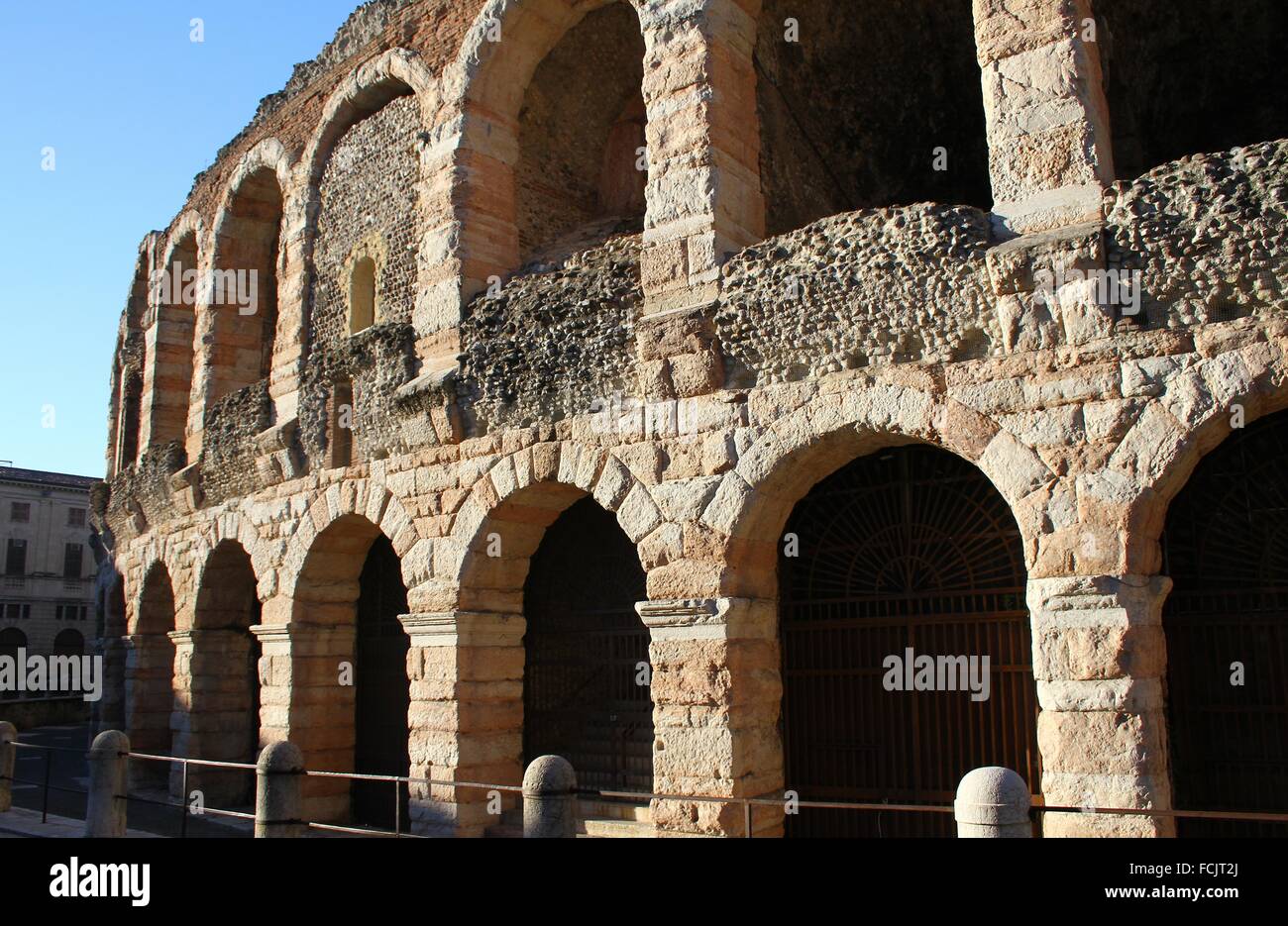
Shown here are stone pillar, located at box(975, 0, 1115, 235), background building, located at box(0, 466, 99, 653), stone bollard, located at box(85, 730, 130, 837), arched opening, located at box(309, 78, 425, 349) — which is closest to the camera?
stone pillar, located at box(975, 0, 1115, 235)

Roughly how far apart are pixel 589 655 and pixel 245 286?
22.3 ft

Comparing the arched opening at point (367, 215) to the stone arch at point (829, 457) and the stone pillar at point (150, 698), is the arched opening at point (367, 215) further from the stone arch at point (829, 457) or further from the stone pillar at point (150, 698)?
the stone pillar at point (150, 698)

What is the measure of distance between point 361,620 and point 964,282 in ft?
21.5

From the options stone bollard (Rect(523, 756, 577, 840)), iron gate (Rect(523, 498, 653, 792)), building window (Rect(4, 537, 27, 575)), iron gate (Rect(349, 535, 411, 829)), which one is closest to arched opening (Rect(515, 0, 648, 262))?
iron gate (Rect(523, 498, 653, 792))

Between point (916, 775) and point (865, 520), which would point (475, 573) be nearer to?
point (865, 520)

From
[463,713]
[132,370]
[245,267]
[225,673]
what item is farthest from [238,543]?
[132,370]

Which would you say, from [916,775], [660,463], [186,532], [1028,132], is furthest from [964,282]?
[186,532]

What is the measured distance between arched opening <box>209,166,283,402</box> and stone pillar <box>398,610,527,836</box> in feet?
18.0

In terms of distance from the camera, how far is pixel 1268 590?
582 centimetres

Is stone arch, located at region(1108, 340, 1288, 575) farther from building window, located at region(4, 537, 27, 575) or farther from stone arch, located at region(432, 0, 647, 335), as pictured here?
building window, located at region(4, 537, 27, 575)

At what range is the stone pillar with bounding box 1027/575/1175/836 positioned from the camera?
4984mm

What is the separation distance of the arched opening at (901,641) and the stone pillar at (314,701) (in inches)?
176

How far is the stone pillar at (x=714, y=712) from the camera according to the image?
248 inches

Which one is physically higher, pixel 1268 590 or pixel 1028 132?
pixel 1028 132
